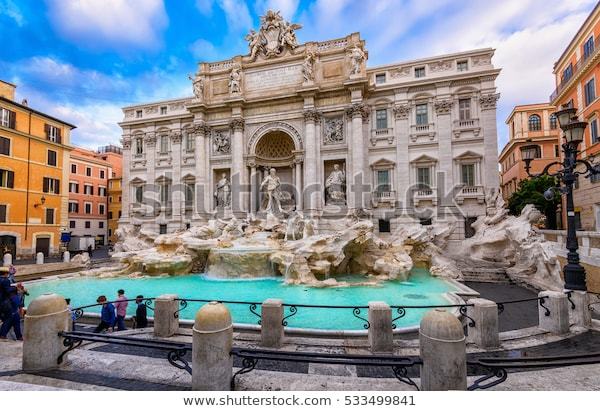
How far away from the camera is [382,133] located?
810 inches

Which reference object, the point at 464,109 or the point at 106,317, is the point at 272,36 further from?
the point at 106,317

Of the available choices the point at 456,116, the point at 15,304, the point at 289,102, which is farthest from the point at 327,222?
the point at 15,304

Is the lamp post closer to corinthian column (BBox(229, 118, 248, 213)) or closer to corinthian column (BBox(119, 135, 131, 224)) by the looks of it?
corinthian column (BBox(229, 118, 248, 213))

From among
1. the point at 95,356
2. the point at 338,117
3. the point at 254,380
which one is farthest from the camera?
the point at 338,117

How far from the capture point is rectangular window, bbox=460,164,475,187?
18978 millimetres

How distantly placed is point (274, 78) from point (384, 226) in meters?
14.2

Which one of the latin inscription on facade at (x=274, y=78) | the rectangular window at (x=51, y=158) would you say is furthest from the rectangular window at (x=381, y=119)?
the rectangular window at (x=51, y=158)

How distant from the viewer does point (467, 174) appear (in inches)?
752

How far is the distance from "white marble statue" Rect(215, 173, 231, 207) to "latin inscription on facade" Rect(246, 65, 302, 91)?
7.69 m

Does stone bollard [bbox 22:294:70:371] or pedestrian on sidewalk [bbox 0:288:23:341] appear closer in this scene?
stone bollard [bbox 22:294:70:371]

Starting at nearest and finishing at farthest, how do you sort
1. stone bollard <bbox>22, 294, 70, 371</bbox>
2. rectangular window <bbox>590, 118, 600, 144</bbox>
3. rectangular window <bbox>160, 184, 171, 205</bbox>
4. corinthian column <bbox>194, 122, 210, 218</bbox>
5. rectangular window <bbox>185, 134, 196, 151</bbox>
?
stone bollard <bbox>22, 294, 70, 371</bbox>, rectangular window <bbox>590, 118, 600, 144</bbox>, corinthian column <bbox>194, 122, 210, 218</bbox>, rectangular window <bbox>185, 134, 196, 151</bbox>, rectangular window <bbox>160, 184, 171, 205</bbox>

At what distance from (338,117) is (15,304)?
1938 centimetres

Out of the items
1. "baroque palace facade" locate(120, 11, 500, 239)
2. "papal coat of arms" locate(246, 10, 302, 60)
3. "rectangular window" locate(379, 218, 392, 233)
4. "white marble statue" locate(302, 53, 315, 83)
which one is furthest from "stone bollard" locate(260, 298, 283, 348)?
"papal coat of arms" locate(246, 10, 302, 60)
